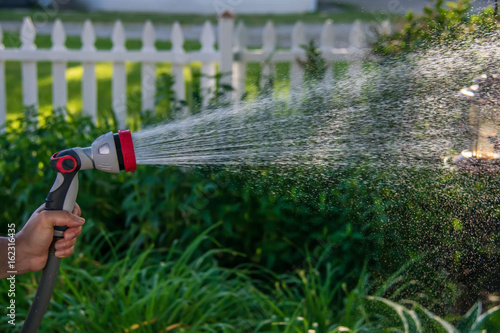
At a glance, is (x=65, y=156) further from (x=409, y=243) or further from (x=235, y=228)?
(x=235, y=228)

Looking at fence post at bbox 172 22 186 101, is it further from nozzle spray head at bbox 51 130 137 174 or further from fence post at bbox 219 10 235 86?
nozzle spray head at bbox 51 130 137 174

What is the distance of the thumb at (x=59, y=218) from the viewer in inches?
56.8

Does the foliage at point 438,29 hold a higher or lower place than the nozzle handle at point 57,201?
higher

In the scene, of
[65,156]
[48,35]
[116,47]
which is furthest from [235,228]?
[48,35]

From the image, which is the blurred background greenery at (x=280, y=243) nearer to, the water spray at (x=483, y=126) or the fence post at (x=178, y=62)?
the water spray at (x=483, y=126)

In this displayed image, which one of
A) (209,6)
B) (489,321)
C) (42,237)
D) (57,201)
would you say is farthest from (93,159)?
(209,6)

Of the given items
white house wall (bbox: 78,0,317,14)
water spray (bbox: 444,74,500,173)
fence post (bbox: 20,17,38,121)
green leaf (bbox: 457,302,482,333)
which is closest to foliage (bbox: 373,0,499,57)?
water spray (bbox: 444,74,500,173)

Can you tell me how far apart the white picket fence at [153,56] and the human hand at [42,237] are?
2.62 meters

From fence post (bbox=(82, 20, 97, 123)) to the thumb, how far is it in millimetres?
3151

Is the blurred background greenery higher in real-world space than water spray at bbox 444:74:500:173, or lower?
lower

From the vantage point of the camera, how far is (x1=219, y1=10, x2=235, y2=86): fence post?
13.2 feet

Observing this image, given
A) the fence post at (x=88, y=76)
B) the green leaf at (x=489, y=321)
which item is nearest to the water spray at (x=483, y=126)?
the green leaf at (x=489, y=321)

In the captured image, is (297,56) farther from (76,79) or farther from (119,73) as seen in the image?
(76,79)

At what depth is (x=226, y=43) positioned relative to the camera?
4082mm
